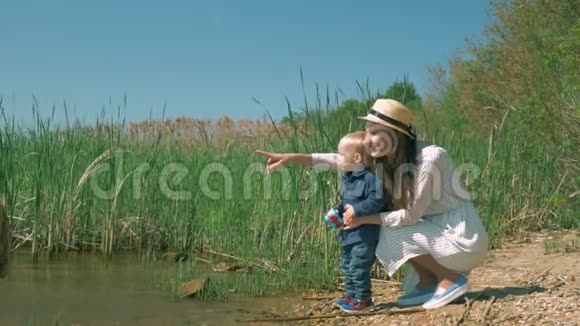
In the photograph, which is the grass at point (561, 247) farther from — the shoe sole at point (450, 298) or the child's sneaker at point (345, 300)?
the child's sneaker at point (345, 300)

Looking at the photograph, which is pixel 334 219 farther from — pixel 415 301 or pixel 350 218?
pixel 415 301

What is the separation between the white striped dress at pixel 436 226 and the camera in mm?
3779

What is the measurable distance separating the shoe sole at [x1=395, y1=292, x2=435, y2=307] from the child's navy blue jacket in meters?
0.43

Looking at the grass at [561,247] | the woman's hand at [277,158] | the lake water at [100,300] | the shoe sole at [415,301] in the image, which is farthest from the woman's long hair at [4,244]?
the grass at [561,247]

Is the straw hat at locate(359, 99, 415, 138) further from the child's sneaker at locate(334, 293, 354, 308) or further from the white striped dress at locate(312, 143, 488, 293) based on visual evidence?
the child's sneaker at locate(334, 293, 354, 308)

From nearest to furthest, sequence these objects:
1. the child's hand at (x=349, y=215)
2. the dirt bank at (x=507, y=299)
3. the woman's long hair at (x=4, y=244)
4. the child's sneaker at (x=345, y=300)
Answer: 1. the woman's long hair at (x=4, y=244)
2. the dirt bank at (x=507, y=299)
3. the child's hand at (x=349, y=215)
4. the child's sneaker at (x=345, y=300)

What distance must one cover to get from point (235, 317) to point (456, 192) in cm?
149

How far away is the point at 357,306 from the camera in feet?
13.0

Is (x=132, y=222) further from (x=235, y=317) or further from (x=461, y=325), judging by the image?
(x=461, y=325)

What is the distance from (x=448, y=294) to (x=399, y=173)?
723 millimetres

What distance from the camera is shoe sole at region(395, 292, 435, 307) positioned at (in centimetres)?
397

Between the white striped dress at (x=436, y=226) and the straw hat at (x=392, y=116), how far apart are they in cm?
18

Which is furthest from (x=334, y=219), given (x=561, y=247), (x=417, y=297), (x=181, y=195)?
(x=181, y=195)

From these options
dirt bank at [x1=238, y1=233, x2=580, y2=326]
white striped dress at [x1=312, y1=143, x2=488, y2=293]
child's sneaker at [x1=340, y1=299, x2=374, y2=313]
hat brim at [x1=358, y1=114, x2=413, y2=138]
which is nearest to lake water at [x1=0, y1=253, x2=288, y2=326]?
dirt bank at [x1=238, y1=233, x2=580, y2=326]
